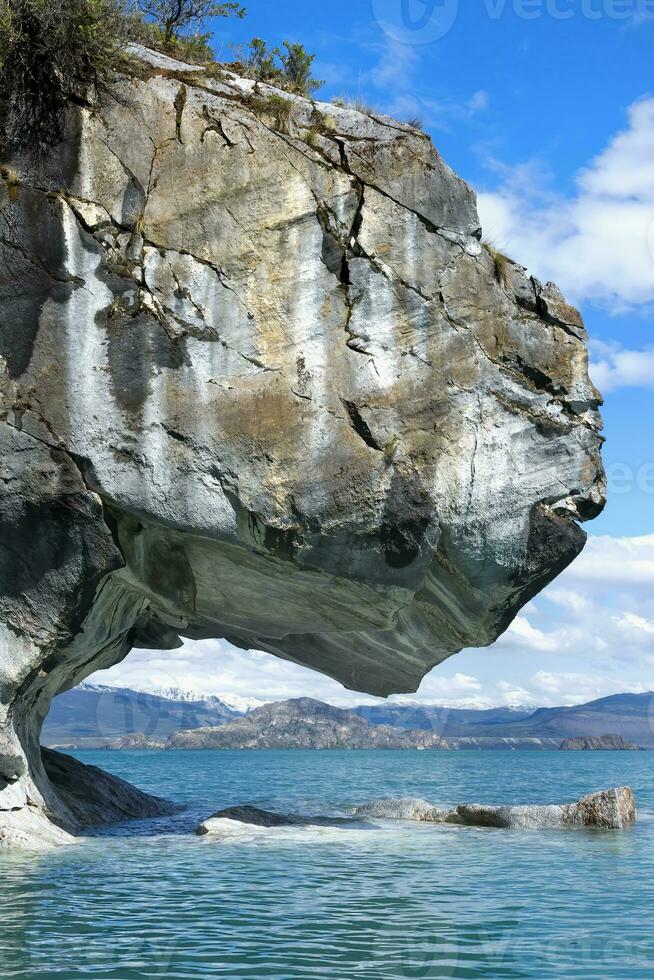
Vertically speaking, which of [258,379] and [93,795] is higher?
[258,379]

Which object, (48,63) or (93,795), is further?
(93,795)

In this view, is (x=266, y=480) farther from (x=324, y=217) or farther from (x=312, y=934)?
(x=312, y=934)

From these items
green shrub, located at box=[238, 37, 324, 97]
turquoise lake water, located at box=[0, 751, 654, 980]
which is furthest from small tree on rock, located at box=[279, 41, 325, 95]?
turquoise lake water, located at box=[0, 751, 654, 980]

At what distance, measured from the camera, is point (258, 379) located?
1470 cm

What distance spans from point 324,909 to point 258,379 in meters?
7.06

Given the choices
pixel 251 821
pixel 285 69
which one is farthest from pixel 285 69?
pixel 251 821

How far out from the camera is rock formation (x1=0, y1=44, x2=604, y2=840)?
14.5 meters

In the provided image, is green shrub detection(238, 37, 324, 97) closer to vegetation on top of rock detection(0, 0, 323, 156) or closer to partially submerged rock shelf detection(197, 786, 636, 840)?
vegetation on top of rock detection(0, 0, 323, 156)

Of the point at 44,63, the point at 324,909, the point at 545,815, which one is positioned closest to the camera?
the point at 324,909

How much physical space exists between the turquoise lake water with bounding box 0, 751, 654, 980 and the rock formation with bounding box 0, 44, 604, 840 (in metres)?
3.06

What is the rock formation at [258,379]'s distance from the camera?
1448 cm

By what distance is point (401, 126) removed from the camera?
1595cm

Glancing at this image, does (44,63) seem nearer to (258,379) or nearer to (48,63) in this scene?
(48,63)

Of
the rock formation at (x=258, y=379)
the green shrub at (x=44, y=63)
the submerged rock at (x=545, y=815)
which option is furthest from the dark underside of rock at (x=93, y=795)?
the green shrub at (x=44, y=63)
